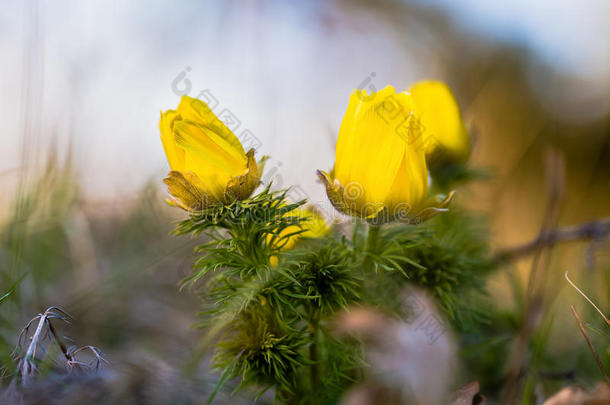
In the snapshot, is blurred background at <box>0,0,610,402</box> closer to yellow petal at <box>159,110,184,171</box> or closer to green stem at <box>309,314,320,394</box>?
yellow petal at <box>159,110,184,171</box>

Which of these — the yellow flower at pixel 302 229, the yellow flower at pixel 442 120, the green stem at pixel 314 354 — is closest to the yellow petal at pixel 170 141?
the yellow flower at pixel 302 229

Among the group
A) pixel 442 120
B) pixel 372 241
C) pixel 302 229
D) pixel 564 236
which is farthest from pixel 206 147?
pixel 564 236

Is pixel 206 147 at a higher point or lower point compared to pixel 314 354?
higher

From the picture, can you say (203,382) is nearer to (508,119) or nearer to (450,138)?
(450,138)

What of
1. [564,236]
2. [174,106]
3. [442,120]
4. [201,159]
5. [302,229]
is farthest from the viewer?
[174,106]

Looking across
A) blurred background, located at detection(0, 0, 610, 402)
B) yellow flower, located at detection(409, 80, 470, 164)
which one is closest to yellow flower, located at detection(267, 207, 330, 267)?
blurred background, located at detection(0, 0, 610, 402)

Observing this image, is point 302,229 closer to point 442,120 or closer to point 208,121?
point 208,121

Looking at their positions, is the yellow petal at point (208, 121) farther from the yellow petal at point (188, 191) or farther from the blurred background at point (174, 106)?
the blurred background at point (174, 106)
